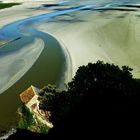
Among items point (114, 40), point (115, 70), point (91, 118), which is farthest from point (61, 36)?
point (91, 118)

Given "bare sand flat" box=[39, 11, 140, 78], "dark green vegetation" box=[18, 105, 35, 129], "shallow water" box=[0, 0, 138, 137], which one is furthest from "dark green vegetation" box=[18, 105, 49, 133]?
"bare sand flat" box=[39, 11, 140, 78]

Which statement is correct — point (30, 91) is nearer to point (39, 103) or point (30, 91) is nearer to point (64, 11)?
point (39, 103)

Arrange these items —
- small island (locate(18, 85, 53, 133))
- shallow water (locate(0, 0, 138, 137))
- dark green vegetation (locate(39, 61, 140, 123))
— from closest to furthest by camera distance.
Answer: dark green vegetation (locate(39, 61, 140, 123)) < small island (locate(18, 85, 53, 133)) < shallow water (locate(0, 0, 138, 137))

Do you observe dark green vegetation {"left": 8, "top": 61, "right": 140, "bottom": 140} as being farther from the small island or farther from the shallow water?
the shallow water

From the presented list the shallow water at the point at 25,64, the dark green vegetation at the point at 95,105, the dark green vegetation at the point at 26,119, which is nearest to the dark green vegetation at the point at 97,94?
the dark green vegetation at the point at 95,105

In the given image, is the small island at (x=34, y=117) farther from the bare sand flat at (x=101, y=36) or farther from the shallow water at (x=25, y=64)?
the bare sand flat at (x=101, y=36)
